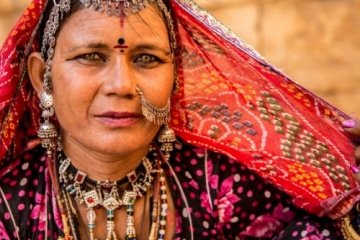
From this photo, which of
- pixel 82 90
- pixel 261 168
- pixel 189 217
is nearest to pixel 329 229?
pixel 261 168

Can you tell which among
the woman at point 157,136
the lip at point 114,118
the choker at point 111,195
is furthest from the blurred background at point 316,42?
the lip at point 114,118

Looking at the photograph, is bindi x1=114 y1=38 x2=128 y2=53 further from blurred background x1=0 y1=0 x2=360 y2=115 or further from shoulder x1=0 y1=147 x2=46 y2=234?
blurred background x1=0 y1=0 x2=360 y2=115

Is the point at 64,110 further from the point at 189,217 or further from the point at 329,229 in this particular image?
the point at 329,229

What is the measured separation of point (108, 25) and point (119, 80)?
166 mm

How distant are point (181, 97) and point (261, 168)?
0.37 m

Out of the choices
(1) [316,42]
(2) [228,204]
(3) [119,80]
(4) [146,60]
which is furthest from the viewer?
(1) [316,42]

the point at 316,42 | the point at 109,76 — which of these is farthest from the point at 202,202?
the point at 316,42

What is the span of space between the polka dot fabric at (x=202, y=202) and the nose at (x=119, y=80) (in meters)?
0.45

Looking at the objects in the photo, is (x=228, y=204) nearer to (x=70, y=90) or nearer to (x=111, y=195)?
(x=111, y=195)

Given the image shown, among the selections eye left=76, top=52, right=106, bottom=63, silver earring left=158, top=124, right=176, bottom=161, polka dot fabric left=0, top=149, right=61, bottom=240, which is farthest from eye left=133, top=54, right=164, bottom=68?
polka dot fabric left=0, top=149, right=61, bottom=240

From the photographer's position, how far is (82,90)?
242 centimetres

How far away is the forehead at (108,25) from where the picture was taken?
2.41 meters

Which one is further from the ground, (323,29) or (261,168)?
(323,29)

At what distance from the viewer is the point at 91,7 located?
2.43 meters
